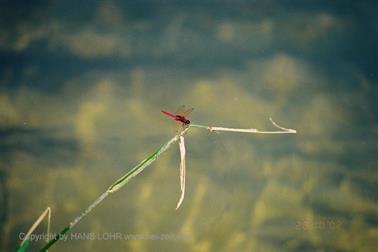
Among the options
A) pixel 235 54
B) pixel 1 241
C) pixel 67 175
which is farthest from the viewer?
pixel 235 54

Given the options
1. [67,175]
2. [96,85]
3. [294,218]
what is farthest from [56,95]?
[294,218]

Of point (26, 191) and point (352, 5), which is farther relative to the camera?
point (352, 5)

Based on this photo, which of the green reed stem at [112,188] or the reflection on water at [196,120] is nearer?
the green reed stem at [112,188]

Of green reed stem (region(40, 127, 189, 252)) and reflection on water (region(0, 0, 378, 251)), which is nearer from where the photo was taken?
green reed stem (region(40, 127, 189, 252))

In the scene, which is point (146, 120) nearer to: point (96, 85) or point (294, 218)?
point (96, 85)

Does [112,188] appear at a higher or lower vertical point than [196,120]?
lower

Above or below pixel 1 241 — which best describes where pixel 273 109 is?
above

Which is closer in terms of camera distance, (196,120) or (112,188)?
(112,188)

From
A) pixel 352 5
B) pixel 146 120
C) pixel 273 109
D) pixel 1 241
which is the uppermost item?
pixel 352 5
